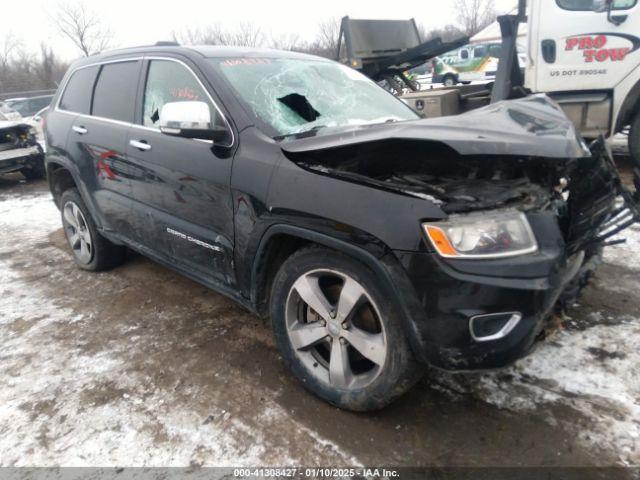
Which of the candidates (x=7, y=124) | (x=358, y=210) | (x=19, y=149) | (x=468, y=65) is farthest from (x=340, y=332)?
(x=468, y=65)

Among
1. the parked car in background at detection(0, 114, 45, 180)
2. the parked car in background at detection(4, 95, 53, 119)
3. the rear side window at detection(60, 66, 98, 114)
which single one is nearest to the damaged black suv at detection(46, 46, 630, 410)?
the rear side window at detection(60, 66, 98, 114)

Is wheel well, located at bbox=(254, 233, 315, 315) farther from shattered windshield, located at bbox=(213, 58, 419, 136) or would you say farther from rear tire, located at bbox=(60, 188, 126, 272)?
rear tire, located at bbox=(60, 188, 126, 272)

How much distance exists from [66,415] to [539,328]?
2359 mm

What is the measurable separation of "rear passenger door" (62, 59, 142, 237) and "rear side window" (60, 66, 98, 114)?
0.17 ft

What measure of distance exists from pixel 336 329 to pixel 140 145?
1.92m

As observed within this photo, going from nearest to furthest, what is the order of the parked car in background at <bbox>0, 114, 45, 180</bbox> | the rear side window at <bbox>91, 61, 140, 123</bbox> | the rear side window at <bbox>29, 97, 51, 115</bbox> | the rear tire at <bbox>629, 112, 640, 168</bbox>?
the rear side window at <bbox>91, 61, 140, 123</bbox> < the rear tire at <bbox>629, 112, 640, 168</bbox> < the parked car in background at <bbox>0, 114, 45, 180</bbox> < the rear side window at <bbox>29, 97, 51, 115</bbox>

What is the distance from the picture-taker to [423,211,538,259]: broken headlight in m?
1.83

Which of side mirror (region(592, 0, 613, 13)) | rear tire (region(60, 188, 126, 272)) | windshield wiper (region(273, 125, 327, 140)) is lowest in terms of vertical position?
rear tire (region(60, 188, 126, 272))

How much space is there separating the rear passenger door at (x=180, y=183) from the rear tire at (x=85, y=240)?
0.99 m

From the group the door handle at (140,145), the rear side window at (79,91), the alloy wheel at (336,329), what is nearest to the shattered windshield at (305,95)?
the door handle at (140,145)

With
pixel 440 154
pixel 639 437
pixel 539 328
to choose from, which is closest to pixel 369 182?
pixel 440 154

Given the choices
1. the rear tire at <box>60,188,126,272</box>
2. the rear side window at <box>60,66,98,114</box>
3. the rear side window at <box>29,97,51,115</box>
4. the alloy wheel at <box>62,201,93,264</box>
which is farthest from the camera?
the rear side window at <box>29,97,51,115</box>

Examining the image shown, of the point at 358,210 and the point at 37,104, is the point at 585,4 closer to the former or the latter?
the point at 358,210

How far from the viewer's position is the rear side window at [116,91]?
3389 millimetres
